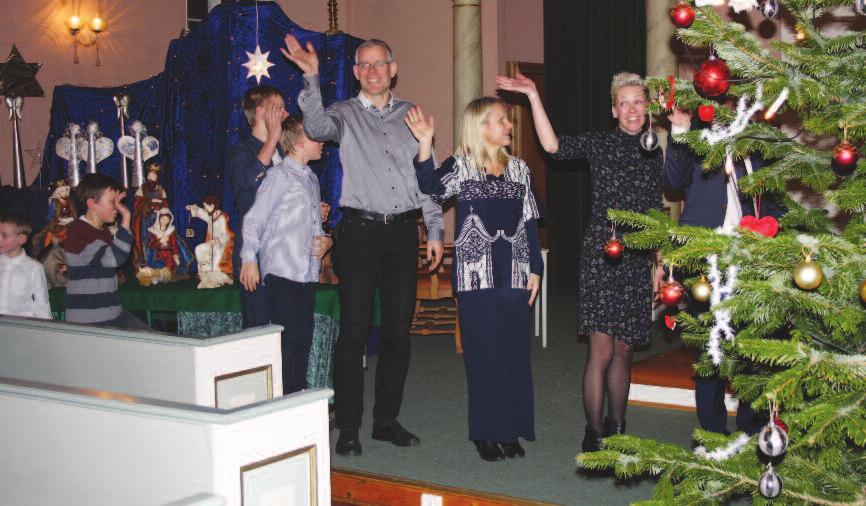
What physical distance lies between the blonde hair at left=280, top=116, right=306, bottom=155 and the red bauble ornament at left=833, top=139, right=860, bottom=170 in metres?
2.81

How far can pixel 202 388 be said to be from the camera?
2822mm

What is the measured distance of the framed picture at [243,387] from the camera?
2.85 meters

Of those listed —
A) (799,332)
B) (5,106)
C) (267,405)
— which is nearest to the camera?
(799,332)

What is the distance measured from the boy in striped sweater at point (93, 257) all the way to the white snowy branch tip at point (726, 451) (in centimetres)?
316

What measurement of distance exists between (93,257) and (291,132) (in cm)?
115

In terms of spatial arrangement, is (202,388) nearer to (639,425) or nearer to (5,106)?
(639,425)

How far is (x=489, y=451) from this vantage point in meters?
4.01

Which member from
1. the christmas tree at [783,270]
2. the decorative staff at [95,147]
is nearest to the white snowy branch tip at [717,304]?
the christmas tree at [783,270]

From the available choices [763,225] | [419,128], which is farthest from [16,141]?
[763,225]

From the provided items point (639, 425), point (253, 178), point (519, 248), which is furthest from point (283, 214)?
point (639, 425)

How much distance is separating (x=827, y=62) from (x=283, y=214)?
2799 mm

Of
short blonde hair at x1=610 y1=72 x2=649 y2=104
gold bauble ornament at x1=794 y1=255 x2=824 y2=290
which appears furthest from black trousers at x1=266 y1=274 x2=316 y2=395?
gold bauble ornament at x1=794 y1=255 x2=824 y2=290

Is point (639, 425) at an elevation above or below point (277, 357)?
below

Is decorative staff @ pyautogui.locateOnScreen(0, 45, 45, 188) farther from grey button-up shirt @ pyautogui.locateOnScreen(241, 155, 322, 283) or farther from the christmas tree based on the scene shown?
the christmas tree
